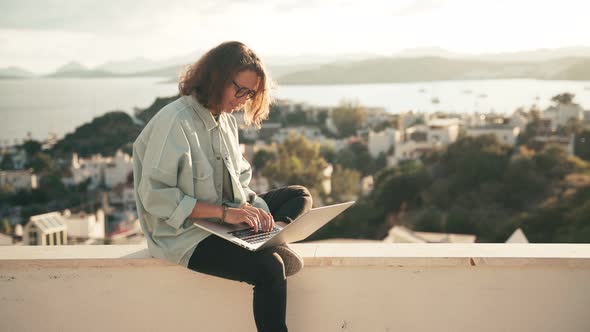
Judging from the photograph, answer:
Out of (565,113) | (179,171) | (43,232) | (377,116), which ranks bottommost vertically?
(43,232)

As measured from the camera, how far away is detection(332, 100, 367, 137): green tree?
40438 millimetres

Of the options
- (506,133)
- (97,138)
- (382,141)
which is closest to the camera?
(97,138)

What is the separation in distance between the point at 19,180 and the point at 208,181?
28.6m

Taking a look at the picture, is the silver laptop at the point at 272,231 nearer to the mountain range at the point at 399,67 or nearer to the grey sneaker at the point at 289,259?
the grey sneaker at the point at 289,259

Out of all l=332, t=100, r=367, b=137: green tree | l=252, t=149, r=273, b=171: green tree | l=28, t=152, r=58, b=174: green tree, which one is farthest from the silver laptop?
l=332, t=100, r=367, b=137: green tree

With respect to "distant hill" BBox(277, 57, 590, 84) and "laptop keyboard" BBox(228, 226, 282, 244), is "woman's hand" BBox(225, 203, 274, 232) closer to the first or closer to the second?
"laptop keyboard" BBox(228, 226, 282, 244)

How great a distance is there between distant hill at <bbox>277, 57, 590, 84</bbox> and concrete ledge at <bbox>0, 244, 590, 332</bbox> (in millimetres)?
27243

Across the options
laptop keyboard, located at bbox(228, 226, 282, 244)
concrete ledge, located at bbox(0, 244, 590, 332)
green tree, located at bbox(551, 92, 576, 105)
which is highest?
laptop keyboard, located at bbox(228, 226, 282, 244)

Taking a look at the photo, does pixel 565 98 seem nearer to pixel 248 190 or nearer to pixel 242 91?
pixel 248 190

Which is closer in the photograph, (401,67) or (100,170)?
(100,170)

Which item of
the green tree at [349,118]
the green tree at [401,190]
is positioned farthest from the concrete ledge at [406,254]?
the green tree at [349,118]

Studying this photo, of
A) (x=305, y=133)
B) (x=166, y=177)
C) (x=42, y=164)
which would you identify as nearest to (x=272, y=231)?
(x=166, y=177)

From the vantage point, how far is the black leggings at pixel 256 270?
4.49 ft

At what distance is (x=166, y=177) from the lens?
1.38m
